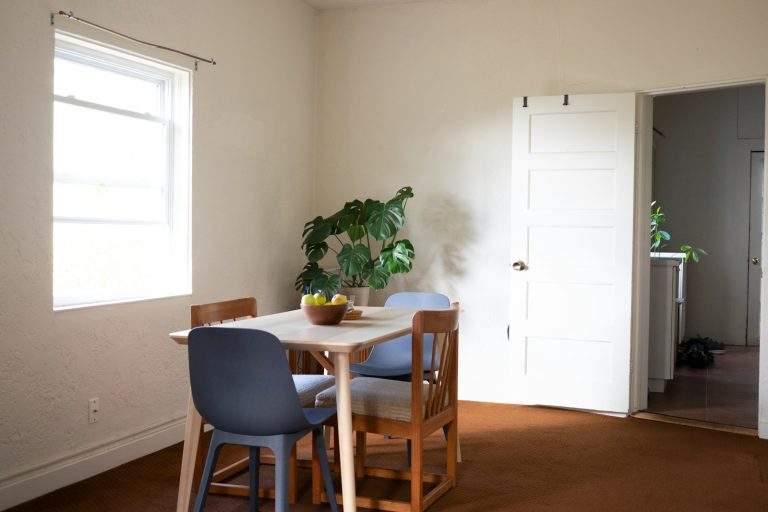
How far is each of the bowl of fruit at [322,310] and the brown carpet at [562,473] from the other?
2.78 ft

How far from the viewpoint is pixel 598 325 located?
5379 mm

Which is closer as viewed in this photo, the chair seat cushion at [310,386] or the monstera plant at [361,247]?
the chair seat cushion at [310,386]

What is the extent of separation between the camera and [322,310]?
A: 11.4ft

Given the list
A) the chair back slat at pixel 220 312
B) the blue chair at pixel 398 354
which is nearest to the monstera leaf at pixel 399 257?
the blue chair at pixel 398 354

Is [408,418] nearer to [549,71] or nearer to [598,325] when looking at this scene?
[598,325]

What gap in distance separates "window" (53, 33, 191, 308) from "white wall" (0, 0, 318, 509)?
12 centimetres

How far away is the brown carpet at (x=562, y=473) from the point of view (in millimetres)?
3623

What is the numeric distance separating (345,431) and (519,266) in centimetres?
280

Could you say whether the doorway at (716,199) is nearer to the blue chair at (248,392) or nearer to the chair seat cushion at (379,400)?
the chair seat cushion at (379,400)

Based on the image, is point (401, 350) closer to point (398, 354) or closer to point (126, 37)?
point (398, 354)

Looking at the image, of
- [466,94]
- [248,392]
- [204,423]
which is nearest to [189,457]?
[204,423]

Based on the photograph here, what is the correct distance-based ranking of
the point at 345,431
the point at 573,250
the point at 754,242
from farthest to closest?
the point at 754,242
the point at 573,250
the point at 345,431

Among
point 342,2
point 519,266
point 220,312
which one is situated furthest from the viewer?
point 342,2

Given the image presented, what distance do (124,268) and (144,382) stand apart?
643 mm
